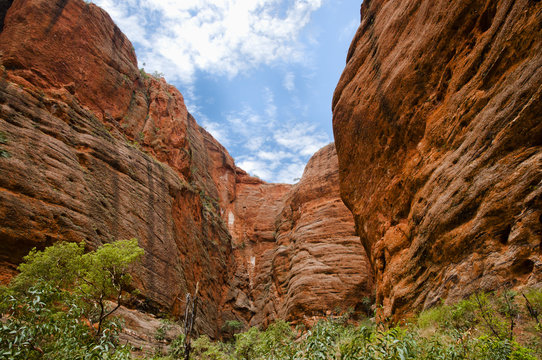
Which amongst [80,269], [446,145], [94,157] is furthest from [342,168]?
[94,157]

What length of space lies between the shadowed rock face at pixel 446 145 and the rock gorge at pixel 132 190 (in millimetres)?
13458

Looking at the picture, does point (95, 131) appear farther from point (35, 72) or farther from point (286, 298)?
point (286, 298)

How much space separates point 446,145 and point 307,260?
21309 mm

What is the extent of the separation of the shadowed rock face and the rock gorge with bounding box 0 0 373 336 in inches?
530

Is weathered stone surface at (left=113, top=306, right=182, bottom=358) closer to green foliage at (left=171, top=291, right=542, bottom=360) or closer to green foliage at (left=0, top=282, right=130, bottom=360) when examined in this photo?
green foliage at (left=0, top=282, right=130, bottom=360)

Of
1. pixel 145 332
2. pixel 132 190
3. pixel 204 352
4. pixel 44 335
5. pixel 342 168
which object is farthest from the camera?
pixel 132 190

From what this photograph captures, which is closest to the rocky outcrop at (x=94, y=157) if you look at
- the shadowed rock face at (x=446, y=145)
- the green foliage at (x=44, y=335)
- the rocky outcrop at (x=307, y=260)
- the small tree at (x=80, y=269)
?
the small tree at (x=80, y=269)

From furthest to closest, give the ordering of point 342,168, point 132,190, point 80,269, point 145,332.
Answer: point 132,190 → point 342,168 → point 145,332 → point 80,269

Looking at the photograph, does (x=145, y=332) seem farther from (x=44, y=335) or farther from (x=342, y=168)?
(x=342, y=168)

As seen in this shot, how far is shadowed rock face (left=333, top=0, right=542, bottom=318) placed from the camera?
7.77m

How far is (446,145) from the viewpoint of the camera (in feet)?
37.7

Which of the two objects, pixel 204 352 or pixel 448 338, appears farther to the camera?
pixel 204 352

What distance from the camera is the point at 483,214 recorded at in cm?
869

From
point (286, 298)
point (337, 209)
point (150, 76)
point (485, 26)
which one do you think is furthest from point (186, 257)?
point (150, 76)
